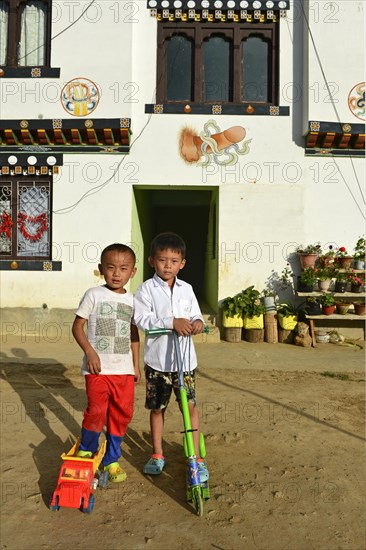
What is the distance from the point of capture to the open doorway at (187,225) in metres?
9.30

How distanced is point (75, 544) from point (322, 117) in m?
8.07

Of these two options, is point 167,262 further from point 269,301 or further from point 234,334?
point 269,301

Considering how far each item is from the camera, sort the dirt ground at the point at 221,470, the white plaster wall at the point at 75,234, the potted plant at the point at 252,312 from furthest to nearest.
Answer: the white plaster wall at the point at 75,234, the potted plant at the point at 252,312, the dirt ground at the point at 221,470

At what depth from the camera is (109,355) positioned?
288cm

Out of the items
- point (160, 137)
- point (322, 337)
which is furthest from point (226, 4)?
point (322, 337)

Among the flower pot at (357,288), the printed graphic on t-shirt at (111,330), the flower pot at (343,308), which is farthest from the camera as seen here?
the flower pot at (357,288)

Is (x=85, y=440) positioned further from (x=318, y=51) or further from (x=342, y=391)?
(x=318, y=51)

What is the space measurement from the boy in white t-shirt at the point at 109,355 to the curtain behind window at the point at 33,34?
24.6ft

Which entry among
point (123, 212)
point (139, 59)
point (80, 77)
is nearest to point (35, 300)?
point (123, 212)

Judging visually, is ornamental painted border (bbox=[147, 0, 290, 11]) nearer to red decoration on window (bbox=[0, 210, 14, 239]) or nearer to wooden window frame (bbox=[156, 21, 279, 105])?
wooden window frame (bbox=[156, 21, 279, 105])

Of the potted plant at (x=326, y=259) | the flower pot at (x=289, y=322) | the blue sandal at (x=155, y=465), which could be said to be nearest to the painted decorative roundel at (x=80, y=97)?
the potted plant at (x=326, y=259)

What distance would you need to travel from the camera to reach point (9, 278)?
8.38 m

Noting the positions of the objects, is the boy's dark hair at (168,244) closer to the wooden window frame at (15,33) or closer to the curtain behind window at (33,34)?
the wooden window frame at (15,33)

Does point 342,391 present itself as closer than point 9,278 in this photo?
Yes
